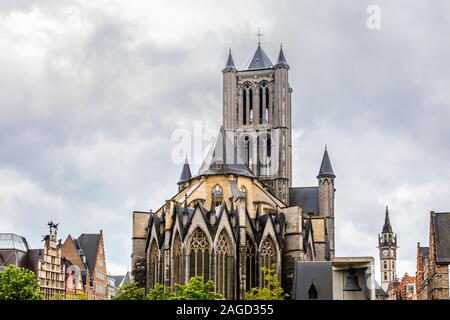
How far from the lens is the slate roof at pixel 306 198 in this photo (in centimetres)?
10144

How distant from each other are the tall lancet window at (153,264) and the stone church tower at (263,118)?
28.5 metres

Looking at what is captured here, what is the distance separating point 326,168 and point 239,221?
3067 cm

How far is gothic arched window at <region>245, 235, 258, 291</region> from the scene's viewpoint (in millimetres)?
73375

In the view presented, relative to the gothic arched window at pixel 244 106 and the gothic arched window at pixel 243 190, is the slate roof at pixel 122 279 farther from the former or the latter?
the gothic arched window at pixel 243 190

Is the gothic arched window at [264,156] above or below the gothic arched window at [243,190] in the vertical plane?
above

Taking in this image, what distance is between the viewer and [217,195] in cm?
8119

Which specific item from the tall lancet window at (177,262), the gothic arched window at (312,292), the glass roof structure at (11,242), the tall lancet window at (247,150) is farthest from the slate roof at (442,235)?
the glass roof structure at (11,242)

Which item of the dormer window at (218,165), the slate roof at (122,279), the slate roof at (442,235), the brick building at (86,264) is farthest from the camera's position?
the slate roof at (122,279)

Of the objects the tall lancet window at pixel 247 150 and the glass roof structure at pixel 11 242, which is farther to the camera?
the tall lancet window at pixel 247 150
